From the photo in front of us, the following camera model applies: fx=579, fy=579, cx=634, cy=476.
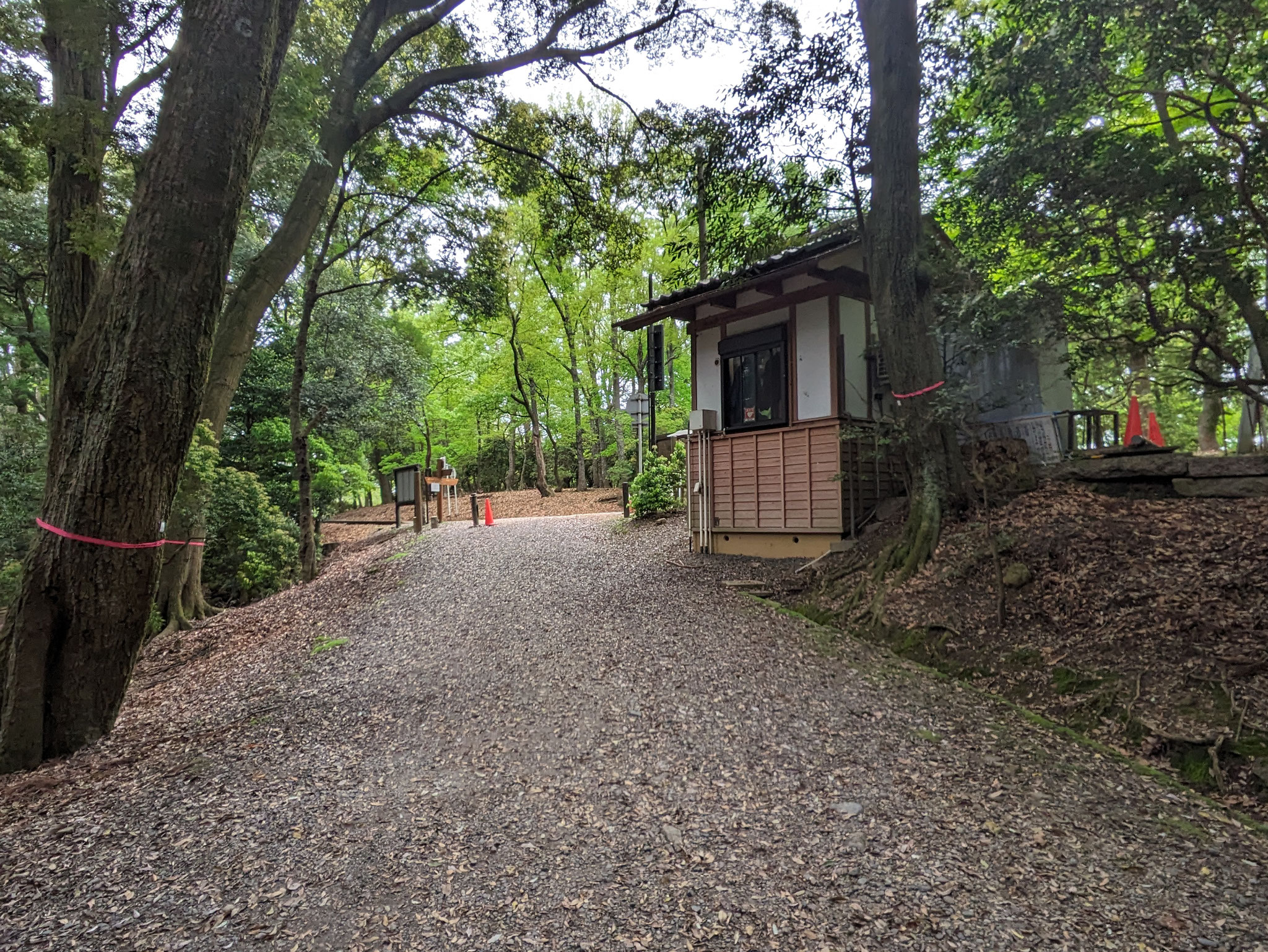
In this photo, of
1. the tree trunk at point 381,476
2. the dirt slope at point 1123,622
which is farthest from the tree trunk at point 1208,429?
the tree trunk at point 381,476

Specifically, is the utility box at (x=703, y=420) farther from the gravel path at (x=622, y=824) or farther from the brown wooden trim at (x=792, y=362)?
the gravel path at (x=622, y=824)

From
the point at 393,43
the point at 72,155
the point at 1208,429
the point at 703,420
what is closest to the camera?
the point at 72,155

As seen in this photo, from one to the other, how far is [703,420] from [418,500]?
22.9 ft

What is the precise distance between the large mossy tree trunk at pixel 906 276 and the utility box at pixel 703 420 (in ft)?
11.4

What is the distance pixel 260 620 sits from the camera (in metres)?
7.43

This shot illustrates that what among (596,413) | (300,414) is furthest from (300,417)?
(596,413)

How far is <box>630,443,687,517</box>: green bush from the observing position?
11.8 meters

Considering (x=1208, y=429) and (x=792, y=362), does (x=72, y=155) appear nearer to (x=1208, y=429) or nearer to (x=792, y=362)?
(x=792, y=362)

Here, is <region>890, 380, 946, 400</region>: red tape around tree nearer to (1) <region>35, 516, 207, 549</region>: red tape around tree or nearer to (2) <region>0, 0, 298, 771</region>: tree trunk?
(2) <region>0, 0, 298, 771</region>: tree trunk

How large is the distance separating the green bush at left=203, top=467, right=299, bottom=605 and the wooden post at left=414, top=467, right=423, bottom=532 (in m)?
2.69

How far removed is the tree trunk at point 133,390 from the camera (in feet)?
11.3

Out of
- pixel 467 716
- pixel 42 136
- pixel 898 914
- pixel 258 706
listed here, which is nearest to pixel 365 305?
pixel 42 136

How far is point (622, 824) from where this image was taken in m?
2.63

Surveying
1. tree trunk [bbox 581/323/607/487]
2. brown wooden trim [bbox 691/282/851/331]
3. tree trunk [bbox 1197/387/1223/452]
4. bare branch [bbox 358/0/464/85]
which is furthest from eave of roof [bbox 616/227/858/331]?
tree trunk [bbox 581/323/607/487]
